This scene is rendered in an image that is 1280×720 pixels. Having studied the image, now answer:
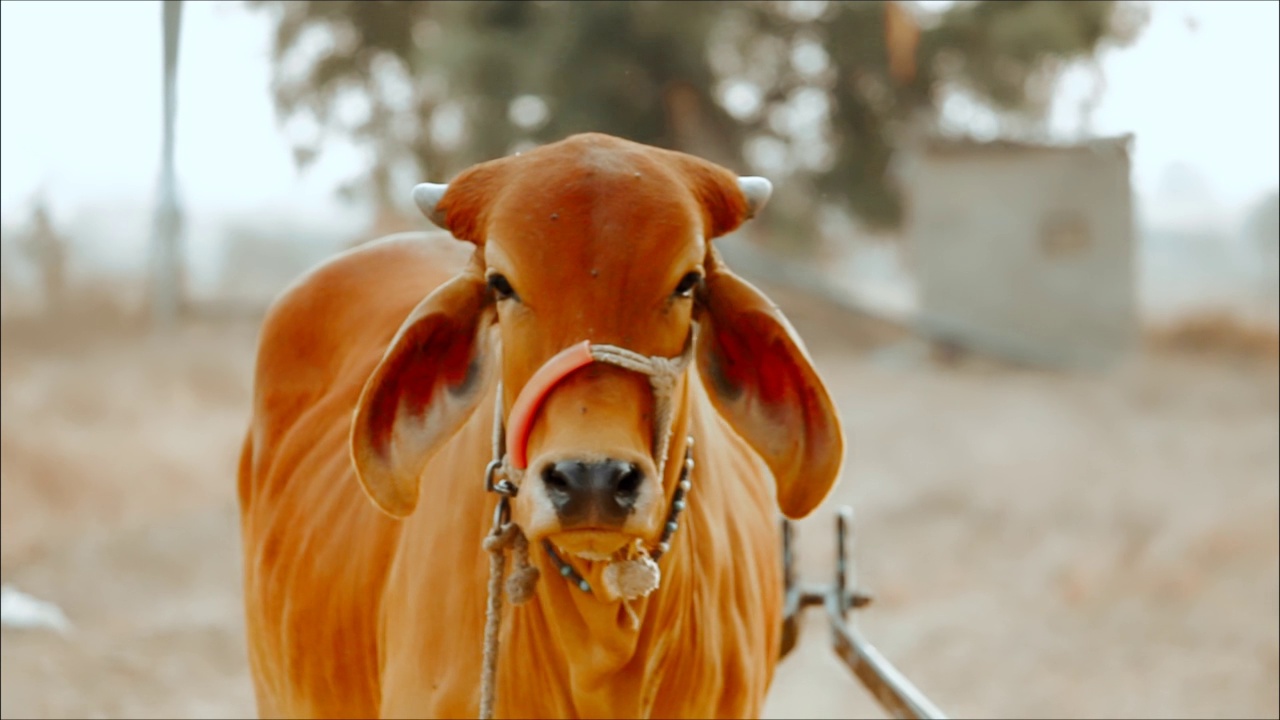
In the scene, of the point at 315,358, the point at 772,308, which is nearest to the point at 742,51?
the point at 315,358

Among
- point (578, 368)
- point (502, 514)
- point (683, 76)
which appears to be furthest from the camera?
point (683, 76)

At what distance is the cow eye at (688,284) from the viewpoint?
211 centimetres

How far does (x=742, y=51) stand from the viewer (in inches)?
625

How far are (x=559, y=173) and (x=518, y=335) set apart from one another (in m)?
0.25

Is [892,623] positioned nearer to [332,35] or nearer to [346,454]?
[346,454]

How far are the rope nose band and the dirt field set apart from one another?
342 centimetres

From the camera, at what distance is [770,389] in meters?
2.27

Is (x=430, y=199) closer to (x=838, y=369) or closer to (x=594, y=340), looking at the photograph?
(x=594, y=340)

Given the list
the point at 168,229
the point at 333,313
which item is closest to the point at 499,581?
the point at 333,313

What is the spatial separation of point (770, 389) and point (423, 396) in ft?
1.82

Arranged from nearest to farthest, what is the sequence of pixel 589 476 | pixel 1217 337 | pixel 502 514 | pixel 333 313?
pixel 589 476, pixel 502 514, pixel 333 313, pixel 1217 337

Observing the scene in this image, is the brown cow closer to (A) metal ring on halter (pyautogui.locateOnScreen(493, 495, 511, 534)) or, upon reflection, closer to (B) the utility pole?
(A) metal ring on halter (pyautogui.locateOnScreen(493, 495, 511, 534))

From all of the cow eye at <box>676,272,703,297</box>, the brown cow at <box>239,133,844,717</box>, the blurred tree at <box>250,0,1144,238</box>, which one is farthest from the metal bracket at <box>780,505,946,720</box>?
the blurred tree at <box>250,0,1144,238</box>

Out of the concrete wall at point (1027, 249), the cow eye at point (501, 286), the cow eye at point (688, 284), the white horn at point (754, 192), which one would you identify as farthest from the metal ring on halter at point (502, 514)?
the concrete wall at point (1027, 249)
